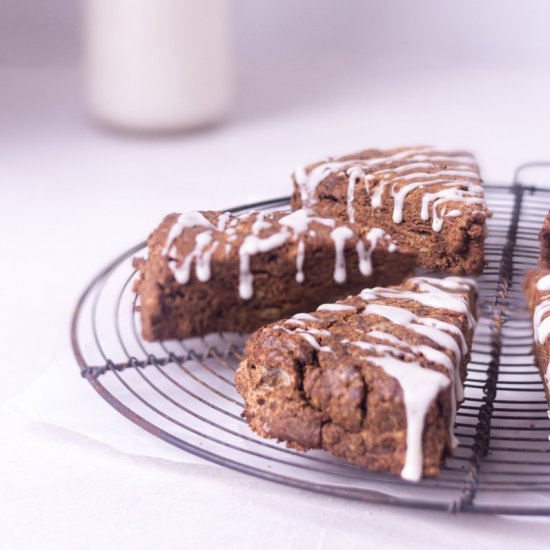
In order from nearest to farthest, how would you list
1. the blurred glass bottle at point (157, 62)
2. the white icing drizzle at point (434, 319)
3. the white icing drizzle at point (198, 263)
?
the white icing drizzle at point (434, 319) < the white icing drizzle at point (198, 263) < the blurred glass bottle at point (157, 62)

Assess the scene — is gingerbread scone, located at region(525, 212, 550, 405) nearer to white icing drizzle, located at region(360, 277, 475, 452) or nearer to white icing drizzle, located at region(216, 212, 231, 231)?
white icing drizzle, located at region(360, 277, 475, 452)

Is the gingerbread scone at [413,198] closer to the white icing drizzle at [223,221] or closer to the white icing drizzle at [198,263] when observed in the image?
the white icing drizzle at [223,221]

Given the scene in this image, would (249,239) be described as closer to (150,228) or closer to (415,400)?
(415,400)

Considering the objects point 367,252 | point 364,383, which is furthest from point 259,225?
point 364,383

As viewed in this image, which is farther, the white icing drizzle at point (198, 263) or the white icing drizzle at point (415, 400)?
the white icing drizzle at point (198, 263)

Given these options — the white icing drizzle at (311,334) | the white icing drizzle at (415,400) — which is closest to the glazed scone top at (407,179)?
the white icing drizzle at (311,334)

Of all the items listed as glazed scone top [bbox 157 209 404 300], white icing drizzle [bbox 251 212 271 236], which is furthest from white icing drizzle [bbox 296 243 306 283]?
white icing drizzle [bbox 251 212 271 236]

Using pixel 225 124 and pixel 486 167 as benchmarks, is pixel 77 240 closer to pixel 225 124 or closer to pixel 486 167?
pixel 225 124

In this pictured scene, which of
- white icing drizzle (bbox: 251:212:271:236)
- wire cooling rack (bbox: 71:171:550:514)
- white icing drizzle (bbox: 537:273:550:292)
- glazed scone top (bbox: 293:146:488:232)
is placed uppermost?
glazed scone top (bbox: 293:146:488:232)
